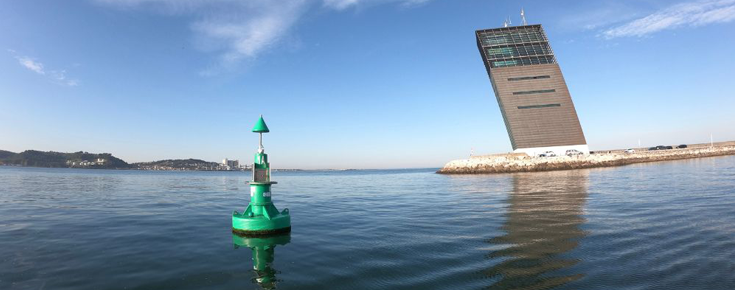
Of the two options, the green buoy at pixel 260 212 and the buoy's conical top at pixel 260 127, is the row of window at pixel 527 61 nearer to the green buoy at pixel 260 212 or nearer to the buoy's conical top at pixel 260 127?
the buoy's conical top at pixel 260 127

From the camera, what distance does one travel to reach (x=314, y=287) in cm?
634

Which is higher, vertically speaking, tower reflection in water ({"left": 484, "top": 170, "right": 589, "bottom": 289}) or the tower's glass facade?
the tower's glass facade

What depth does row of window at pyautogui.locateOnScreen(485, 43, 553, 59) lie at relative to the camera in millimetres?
106250

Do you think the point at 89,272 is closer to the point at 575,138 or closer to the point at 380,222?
the point at 380,222

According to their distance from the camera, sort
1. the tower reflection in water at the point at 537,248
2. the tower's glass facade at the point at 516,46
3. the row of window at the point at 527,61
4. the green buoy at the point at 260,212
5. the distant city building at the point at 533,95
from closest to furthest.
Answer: the tower reflection in water at the point at 537,248, the green buoy at the point at 260,212, the distant city building at the point at 533,95, the row of window at the point at 527,61, the tower's glass facade at the point at 516,46

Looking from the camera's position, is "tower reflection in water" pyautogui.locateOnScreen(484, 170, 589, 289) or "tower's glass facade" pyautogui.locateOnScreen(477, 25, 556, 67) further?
"tower's glass facade" pyautogui.locateOnScreen(477, 25, 556, 67)

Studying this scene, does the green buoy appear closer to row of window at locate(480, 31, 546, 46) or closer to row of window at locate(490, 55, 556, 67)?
→ row of window at locate(490, 55, 556, 67)

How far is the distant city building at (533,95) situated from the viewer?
308 feet

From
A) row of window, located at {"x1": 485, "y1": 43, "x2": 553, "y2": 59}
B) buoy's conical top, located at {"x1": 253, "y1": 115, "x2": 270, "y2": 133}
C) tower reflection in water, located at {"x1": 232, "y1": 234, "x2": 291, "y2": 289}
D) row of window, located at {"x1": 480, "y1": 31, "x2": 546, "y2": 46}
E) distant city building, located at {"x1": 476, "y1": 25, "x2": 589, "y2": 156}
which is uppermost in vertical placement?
row of window, located at {"x1": 480, "y1": 31, "x2": 546, "y2": 46}

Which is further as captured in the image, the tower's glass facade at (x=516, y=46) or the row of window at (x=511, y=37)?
the row of window at (x=511, y=37)

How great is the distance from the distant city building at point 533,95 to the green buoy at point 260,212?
93.7 m

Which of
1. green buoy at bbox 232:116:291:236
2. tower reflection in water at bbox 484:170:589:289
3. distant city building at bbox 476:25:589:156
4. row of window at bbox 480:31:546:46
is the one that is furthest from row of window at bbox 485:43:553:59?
green buoy at bbox 232:116:291:236

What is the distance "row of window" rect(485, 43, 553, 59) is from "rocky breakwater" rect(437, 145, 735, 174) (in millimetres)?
40647

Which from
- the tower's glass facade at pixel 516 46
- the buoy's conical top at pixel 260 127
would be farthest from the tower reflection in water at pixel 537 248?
the tower's glass facade at pixel 516 46
